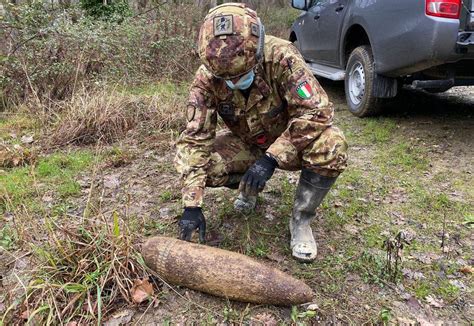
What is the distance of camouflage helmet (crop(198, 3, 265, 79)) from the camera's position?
1985 mm

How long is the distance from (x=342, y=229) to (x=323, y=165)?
69 centimetres

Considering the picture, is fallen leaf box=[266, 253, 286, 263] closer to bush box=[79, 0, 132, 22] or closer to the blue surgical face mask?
the blue surgical face mask

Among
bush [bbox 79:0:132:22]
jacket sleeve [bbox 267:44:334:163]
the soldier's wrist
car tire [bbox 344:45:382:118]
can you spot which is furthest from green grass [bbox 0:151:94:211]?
A: bush [bbox 79:0:132:22]

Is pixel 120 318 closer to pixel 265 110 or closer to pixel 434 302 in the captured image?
pixel 265 110

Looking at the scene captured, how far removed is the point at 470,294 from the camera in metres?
2.14

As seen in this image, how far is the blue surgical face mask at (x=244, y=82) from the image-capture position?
2191 millimetres

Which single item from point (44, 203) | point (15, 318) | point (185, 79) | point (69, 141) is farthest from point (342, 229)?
point (185, 79)

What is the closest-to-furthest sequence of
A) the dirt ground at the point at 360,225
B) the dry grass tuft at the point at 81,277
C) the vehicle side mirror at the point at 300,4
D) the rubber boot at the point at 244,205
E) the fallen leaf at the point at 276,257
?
the dry grass tuft at the point at 81,277 < the dirt ground at the point at 360,225 < the fallen leaf at the point at 276,257 < the rubber boot at the point at 244,205 < the vehicle side mirror at the point at 300,4

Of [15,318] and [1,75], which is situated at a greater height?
[1,75]

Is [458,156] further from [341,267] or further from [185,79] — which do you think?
[185,79]

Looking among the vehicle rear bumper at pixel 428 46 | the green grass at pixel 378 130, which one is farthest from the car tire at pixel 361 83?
the vehicle rear bumper at pixel 428 46

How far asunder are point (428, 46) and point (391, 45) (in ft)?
1.56

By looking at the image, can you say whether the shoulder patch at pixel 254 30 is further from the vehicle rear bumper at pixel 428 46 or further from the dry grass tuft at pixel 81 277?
the vehicle rear bumper at pixel 428 46

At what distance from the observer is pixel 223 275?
1948mm
